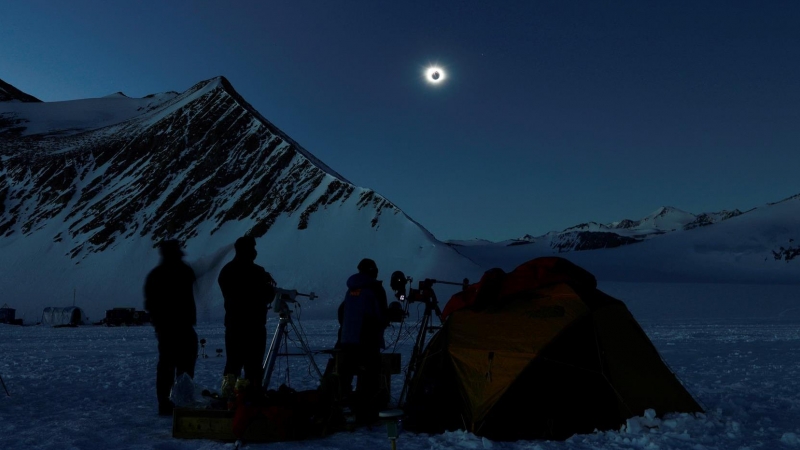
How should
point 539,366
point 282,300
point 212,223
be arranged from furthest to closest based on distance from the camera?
point 212,223 < point 282,300 < point 539,366

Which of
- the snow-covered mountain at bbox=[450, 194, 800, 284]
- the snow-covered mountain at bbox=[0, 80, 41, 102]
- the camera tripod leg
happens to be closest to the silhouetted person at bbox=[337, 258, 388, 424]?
the camera tripod leg

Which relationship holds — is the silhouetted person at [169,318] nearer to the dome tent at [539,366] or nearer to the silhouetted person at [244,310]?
the silhouetted person at [244,310]

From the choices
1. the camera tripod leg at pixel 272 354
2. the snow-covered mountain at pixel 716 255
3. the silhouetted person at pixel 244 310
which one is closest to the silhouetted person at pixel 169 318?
the silhouetted person at pixel 244 310

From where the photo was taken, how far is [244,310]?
7.19 metres

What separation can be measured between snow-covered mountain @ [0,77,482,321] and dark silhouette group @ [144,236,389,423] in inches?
1978

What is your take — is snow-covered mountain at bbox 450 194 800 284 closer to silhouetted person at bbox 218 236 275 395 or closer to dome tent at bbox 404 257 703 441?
dome tent at bbox 404 257 703 441

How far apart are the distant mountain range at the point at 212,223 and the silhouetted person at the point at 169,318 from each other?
50352mm

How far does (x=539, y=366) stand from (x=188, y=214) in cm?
8116

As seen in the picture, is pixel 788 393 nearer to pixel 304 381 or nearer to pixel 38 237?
pixel 304 381

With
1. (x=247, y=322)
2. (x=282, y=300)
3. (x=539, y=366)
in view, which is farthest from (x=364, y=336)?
(x=539, y=366)

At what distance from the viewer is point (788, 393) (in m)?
9.10

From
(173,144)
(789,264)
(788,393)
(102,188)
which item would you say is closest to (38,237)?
(102,188)

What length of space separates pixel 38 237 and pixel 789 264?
374 ft

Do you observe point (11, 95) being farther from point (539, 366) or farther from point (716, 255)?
point (539, 366)
